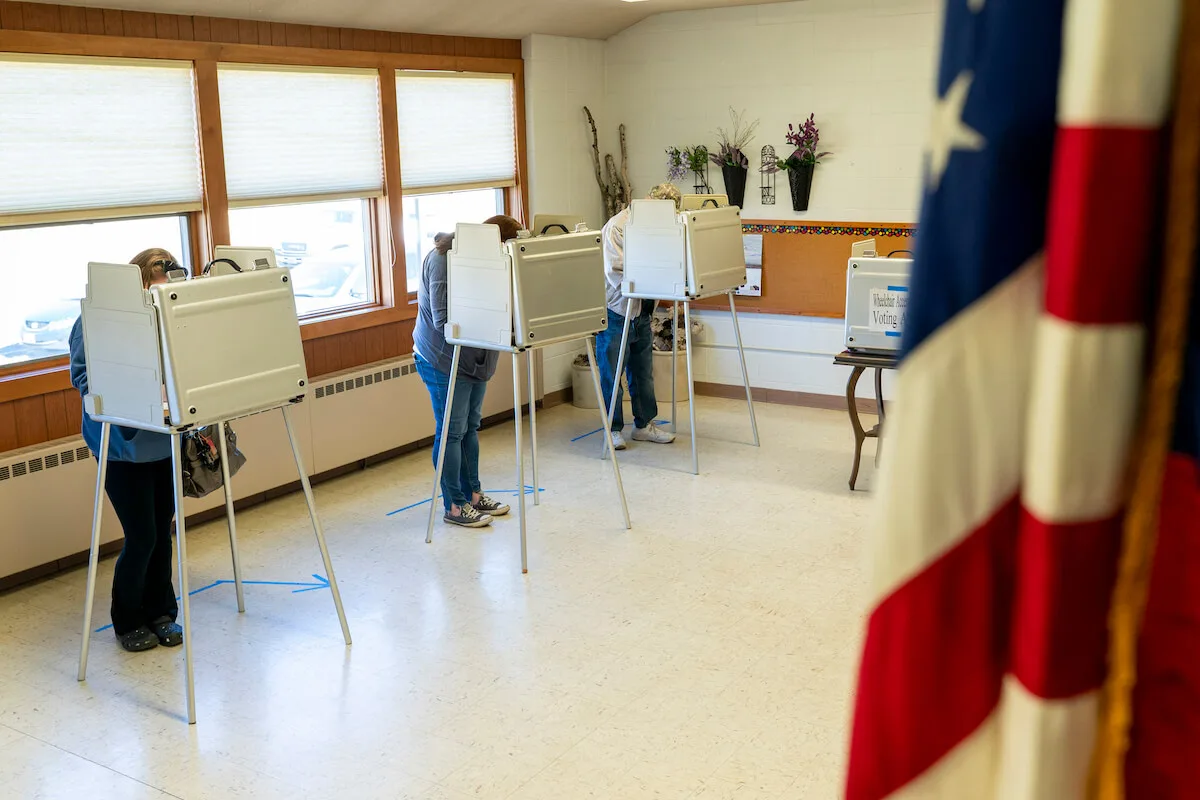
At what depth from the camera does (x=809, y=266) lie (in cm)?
739

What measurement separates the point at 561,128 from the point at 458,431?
3232mm

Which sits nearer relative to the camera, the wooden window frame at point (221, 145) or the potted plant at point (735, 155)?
the wooden window frame at point (221, 145)

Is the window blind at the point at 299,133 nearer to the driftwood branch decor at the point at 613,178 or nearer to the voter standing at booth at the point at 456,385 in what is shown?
the voter standing at booth at the point at 456,385

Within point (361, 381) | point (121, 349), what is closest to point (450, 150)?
point (361, 381)

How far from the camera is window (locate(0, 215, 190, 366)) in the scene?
15.0ft

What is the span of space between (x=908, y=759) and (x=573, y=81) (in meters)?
7.54

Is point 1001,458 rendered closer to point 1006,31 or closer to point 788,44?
point 1006,31

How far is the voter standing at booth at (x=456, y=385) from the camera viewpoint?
4922mm

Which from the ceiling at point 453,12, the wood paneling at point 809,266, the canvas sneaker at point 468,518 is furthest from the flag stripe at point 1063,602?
the wood paneling at point 809,266

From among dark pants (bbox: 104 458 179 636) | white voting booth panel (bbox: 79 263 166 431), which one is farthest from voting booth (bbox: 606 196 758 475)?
white voting booth panel (bbox: 79 263 166 431)

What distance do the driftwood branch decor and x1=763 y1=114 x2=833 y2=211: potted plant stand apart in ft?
4.15

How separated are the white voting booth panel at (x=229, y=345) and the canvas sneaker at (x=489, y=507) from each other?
179 centimetres

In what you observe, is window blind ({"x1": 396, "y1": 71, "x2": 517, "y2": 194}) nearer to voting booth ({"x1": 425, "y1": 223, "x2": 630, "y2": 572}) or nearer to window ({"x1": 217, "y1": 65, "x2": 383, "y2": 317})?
window ({"x1": 217, "y1": 65, "x2": 383, "y2": 317})

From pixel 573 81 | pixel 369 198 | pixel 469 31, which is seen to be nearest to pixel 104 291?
pixel 369 198
